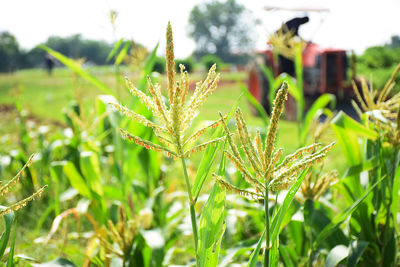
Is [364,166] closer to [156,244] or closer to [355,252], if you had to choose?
[355,252]

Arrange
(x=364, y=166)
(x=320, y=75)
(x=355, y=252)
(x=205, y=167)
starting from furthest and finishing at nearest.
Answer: (x=320, y=75) < (x=364, y=166) < (x=355, y=252) < (x=205, y=167)

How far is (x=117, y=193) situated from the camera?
191 cm

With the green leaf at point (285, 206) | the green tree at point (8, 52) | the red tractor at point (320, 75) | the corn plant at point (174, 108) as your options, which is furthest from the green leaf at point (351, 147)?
the green tree at point (8, 52)

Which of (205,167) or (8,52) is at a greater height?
(8,52)

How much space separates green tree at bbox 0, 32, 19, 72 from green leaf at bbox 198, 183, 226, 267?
184 ft

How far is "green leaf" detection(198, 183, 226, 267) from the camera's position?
816 millimetres

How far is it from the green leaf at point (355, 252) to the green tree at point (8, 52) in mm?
56136

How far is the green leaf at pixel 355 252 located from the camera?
1154 millimetres

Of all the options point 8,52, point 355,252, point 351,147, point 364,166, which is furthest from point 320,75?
point 8,52

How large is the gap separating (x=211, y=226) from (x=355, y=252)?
62cm

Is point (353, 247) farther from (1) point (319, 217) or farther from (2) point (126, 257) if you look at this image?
(2) point (126, 257)

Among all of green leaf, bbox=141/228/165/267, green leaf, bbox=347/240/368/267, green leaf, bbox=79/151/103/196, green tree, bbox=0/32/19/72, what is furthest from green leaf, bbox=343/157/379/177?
green tree, bbox=0/32/19/72

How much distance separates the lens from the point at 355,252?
1.18m

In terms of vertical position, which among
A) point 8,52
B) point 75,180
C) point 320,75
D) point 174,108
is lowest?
point 75,180
